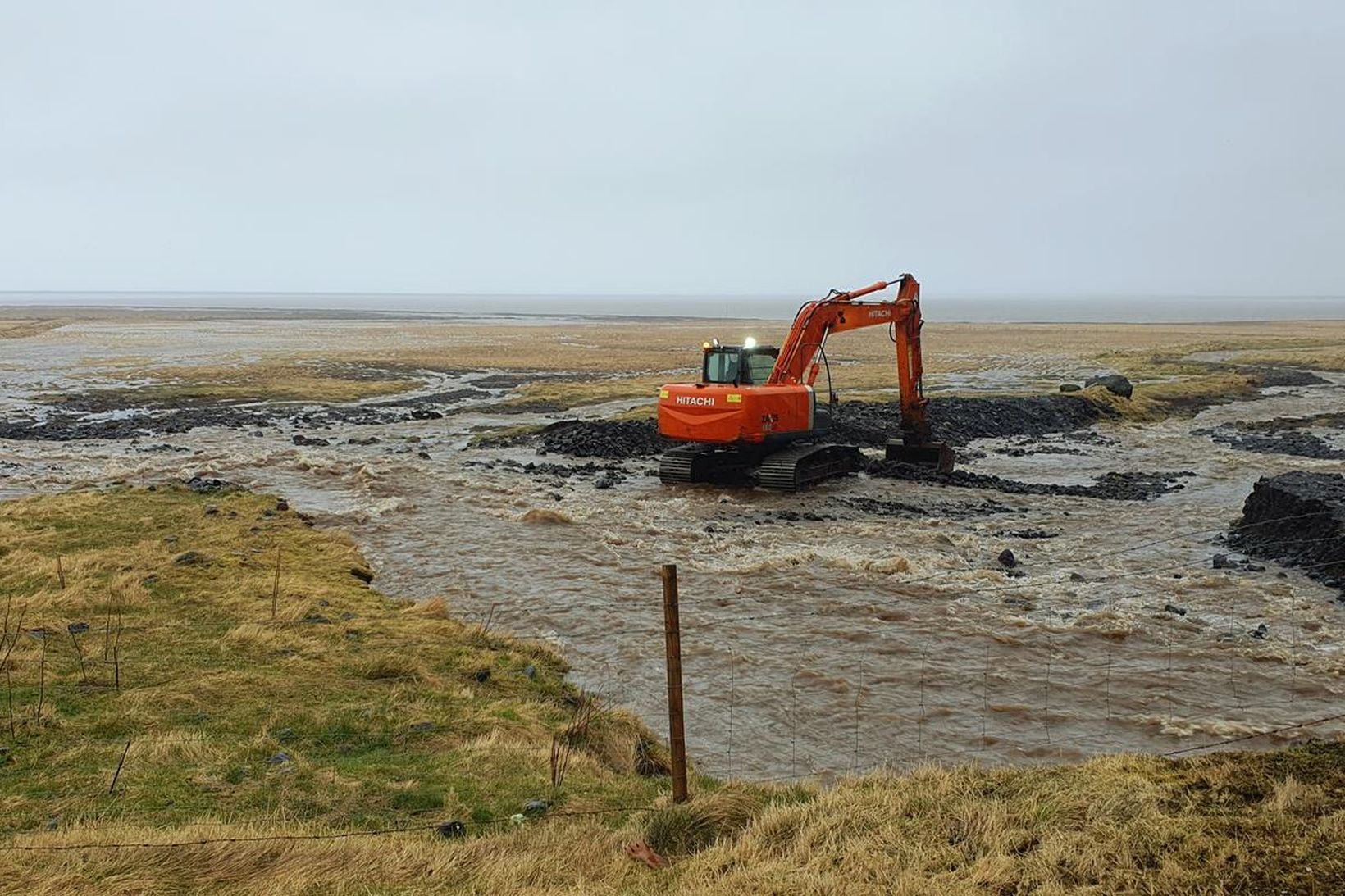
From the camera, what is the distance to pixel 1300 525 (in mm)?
18016

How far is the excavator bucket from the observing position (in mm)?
26719

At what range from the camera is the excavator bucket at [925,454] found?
26.7 m

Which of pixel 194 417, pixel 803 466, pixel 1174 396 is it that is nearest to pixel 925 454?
pixel 803 466

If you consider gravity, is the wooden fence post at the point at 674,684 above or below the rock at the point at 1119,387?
below

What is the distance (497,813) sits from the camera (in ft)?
26.9

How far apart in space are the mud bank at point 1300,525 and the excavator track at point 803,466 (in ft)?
30.9

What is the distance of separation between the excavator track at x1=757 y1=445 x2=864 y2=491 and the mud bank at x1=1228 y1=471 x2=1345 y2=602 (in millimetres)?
9408

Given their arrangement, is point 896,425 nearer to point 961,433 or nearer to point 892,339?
point 961,433

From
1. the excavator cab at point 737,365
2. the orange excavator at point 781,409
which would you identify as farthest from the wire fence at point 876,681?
the excavator cab at point 737,365

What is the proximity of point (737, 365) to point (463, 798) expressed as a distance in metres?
17.1

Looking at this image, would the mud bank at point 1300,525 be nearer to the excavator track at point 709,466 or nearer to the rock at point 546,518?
the excavator track at point 709,466

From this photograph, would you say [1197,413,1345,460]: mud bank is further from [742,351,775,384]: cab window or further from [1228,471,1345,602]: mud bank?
[742,351,775,384]: cab window

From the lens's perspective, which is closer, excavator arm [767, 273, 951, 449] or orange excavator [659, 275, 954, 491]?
orange excavator [659, 275, 954, 491]

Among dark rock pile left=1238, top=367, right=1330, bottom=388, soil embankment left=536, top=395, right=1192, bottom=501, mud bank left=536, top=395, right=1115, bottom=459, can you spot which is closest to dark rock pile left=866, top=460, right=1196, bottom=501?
soil embankment left=536, top=395, right=1192, bottom=501
